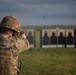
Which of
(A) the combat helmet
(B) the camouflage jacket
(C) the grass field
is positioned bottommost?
(C) the grass field

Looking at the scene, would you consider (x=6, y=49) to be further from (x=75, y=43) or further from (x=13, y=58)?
(x=75, y=43)

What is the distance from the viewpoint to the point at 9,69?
5094 mm

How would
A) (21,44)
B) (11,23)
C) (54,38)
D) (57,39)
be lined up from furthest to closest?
(54,38) < (57,39) < (21,44) < (11,23)

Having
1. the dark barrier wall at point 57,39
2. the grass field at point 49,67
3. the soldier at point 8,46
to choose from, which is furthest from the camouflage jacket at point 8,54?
the dark barrier wall at point 57,39

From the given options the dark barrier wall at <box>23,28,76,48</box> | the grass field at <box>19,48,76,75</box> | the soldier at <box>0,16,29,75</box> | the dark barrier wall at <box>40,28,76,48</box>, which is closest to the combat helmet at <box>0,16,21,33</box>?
the soldier at <box>0,16,29,75</box>

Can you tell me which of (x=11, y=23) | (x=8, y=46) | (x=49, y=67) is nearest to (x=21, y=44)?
(x=8, y=46)

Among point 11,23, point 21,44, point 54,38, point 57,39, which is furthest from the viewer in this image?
point 54,38

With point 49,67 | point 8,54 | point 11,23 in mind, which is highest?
point 11,23

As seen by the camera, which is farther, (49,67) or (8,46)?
(49,67)

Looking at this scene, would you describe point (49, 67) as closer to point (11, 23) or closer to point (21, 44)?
point (21, 44)

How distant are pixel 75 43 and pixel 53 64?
11.1 metres

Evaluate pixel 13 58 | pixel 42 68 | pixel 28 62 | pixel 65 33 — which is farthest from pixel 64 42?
pixel 13 58

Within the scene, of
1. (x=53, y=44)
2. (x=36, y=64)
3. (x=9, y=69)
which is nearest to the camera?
(x=9, y=69)

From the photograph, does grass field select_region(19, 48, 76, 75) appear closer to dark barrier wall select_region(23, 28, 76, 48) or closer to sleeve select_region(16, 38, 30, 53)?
sleeve select_region(16, 38, 30, 53)
